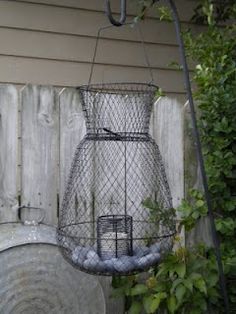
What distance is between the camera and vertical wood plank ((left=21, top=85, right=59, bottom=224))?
8.32 ft

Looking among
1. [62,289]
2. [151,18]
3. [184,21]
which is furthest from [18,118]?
[184,21]

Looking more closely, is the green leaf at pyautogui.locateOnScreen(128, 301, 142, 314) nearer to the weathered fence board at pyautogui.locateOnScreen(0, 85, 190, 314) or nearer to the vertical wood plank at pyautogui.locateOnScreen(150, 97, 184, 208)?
the weathered fence board at pyautogui.locateOnScreen(0, 85, 190, 314)

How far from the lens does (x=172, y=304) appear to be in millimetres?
2398

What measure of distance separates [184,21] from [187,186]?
2087 millimetres

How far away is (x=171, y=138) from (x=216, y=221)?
481mm

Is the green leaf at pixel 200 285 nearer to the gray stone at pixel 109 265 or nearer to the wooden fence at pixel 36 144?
the gray stone at pixel 109 265

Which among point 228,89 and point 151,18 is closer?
point 228,89

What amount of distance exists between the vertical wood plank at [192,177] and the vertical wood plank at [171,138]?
26 mm

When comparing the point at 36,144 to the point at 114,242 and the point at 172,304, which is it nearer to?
the point at 114,242

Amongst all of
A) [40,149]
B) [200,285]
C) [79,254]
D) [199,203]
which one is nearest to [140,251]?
[79,254]

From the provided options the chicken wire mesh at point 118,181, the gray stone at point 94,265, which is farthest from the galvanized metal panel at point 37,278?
the gray stone at point 94,265

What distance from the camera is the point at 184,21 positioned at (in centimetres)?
445

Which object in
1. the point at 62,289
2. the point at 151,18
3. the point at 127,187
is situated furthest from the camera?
the point at 151,18

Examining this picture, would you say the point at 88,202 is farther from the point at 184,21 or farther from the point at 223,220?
the point at 184,21
